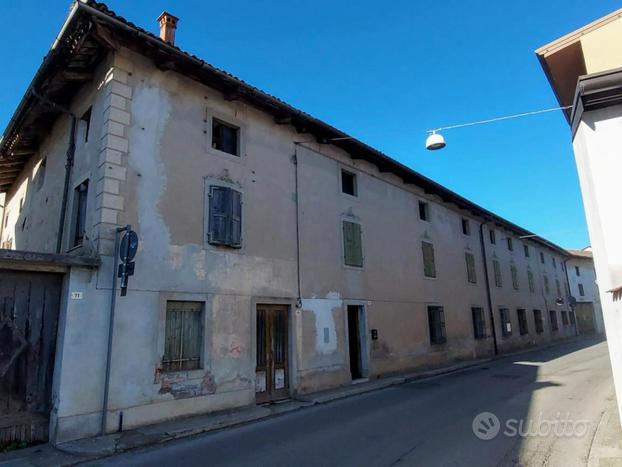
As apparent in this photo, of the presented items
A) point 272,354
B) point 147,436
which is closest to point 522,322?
point 272,354

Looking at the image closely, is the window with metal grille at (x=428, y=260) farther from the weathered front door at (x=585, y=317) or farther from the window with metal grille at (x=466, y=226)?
the weathered front door at (x=585, y=317)

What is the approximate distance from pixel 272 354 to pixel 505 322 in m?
16.2

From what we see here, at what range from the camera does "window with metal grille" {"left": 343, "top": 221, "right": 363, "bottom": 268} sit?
40.0ft

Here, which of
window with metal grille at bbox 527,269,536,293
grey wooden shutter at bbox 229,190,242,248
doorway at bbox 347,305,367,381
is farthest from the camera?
window with metal grille at bbox 527,269,536,293

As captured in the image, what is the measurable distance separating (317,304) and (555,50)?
24.3 ft

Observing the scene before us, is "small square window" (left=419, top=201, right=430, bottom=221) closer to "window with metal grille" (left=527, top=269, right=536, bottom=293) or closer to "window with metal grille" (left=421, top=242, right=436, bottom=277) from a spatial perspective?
"window with metal grille" (left=421, top=242, right=436, bottom=277)

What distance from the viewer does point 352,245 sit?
12.4m

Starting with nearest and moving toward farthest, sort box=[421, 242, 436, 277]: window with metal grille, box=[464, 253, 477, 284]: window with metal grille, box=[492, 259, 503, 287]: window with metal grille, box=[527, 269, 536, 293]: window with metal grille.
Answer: box=[421, 242, 436, 277]: window with metal grille
box=[464, 253, 477, 284]: window with metal grille
box=[492, 259, 503, 287]: window with metal grille
box=[527, 269, 536, 293]: window with metal grille

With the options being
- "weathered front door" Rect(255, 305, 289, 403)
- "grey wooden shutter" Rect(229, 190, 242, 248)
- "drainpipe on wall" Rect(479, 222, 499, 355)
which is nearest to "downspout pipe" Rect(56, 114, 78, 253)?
"grey wooden shutter" Rect(229, 190, 242, 248)

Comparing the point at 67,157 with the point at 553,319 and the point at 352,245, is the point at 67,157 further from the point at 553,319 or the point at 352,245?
the point at 553,319

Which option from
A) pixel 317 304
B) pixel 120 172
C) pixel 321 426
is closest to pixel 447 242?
pixel 317 304

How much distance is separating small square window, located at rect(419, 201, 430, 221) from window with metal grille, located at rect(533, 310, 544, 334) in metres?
13.8

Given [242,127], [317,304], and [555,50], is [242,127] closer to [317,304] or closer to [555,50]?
[317,304]

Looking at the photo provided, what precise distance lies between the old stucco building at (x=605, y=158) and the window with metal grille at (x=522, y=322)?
19767 millimetres
